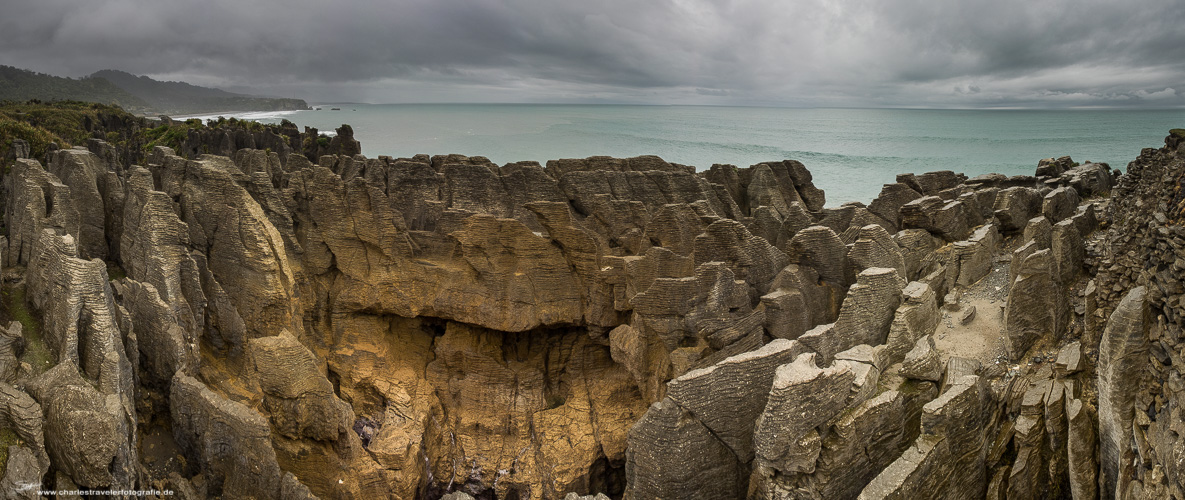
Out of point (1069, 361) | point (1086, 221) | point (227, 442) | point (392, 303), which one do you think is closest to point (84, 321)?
point (227, 442)

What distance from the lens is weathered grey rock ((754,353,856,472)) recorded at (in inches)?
395

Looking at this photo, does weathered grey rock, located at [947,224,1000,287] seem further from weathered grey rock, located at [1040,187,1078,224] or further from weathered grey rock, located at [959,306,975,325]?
weathered grey rock, located at [1040,187,1078,224]

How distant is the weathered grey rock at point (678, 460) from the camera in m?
11.8

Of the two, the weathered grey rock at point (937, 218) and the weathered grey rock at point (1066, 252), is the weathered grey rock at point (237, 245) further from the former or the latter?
the weathered grey rock at point (1066, 252)

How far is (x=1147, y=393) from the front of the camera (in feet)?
25.5

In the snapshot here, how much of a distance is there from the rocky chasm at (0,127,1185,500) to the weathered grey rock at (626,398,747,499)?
0.18ft

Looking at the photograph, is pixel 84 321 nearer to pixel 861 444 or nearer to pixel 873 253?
pixel 861 444

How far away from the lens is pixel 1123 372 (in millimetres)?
8273

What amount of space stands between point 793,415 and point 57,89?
138778mm

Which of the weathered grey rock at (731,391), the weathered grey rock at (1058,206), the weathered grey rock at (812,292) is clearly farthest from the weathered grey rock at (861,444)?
the weathered grey rock at (1058,206)

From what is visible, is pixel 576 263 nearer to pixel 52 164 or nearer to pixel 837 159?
pixel 52 164

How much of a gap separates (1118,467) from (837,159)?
75711 millimetres

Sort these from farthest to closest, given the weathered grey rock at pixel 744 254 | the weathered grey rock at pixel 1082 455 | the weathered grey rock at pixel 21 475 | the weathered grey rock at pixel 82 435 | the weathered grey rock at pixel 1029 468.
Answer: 1. the weathered grey rock at pixel 744 254
2. the weathered grey rock at pixel 1029 468
3. the weathered grey rock at pixel 82 435
4. the weathered grey rock at pixel 1082 455
5. the weathered grey rock at pixel 21 475

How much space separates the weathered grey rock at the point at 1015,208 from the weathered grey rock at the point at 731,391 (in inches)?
472
